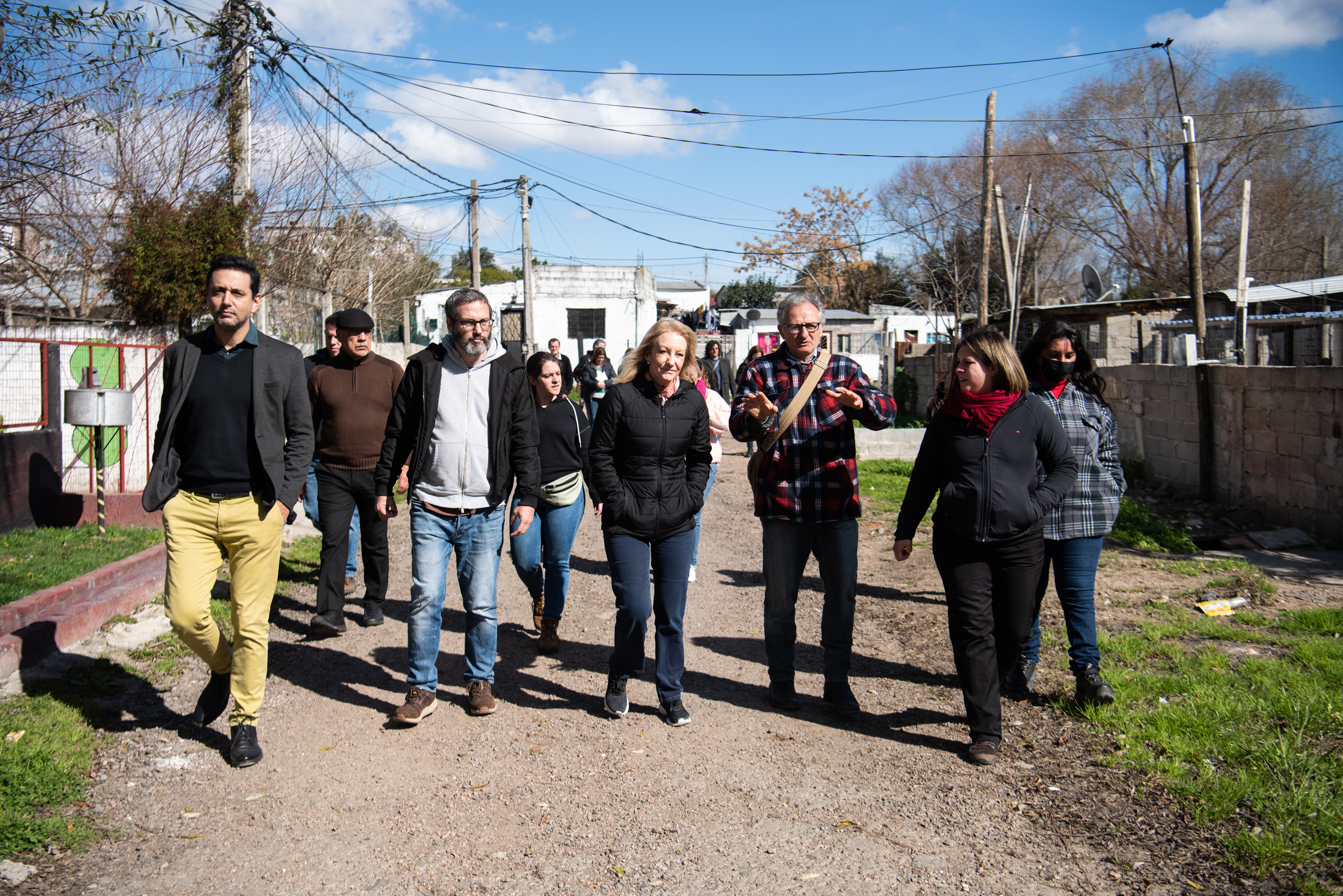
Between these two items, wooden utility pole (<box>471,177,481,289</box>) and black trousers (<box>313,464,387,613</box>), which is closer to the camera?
black trousers (<box>313,464,387,613</box>)

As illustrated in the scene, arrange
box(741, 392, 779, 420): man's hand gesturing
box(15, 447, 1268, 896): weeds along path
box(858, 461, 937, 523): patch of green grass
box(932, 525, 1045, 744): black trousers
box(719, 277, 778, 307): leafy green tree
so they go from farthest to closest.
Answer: box(719, 277, 778, 307): leafy green tree, box(858, 461, 937, 523): patch of green grass, box(741, 392, 779, 420): man's hand gesturing, box(932, 525, 1045, 744): black trousers, box(15, 447, 1268, 896): weeds along path

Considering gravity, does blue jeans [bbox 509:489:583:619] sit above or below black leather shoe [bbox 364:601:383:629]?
above

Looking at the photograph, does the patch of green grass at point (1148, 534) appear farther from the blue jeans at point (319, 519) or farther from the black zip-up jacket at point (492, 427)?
the blue jeans at point (319, 519)

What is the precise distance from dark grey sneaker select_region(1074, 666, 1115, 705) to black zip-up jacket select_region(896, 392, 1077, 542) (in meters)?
0.93

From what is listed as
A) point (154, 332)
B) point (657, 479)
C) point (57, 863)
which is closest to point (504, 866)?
point (57, 863)

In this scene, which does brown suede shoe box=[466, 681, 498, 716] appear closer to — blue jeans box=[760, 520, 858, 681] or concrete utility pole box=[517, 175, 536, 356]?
blue jeans box=[760, 520, 858, 681]

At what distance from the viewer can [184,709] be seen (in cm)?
465

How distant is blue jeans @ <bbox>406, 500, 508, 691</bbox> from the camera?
441 centimetres

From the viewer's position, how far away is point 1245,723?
4168mm

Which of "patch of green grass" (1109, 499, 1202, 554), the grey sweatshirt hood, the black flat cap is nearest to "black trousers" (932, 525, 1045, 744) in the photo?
the grey sweatshirt hood

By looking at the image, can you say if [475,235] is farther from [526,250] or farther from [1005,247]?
[1005,247]

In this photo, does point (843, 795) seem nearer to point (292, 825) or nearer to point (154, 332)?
point (292, 825)

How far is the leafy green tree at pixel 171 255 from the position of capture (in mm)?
11180

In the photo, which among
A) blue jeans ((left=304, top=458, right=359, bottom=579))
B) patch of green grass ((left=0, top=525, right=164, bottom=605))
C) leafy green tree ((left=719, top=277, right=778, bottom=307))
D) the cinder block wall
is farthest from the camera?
leafy green tree ((left=719, top=277, right=778, bottom=307))
